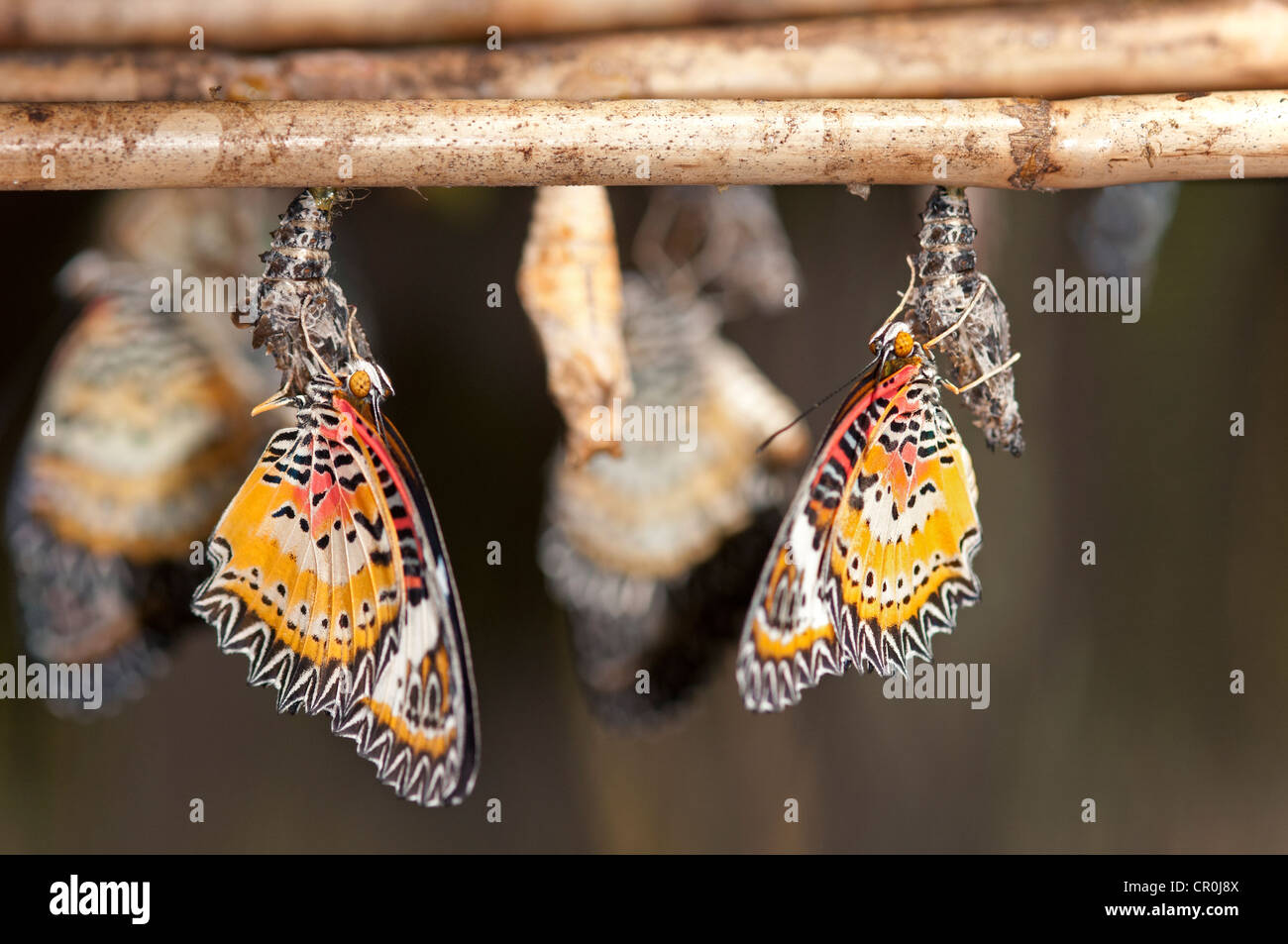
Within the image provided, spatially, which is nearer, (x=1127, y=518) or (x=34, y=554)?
(x=34, y=554)

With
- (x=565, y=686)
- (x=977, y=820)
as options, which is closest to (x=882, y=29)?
(x=565, y=686)

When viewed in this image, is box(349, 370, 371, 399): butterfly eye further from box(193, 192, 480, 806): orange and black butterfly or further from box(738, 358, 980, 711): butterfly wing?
box(738, 358, 980, 711): butterfly wing

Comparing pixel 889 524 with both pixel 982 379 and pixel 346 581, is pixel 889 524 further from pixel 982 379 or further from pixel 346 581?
pixel 346 581

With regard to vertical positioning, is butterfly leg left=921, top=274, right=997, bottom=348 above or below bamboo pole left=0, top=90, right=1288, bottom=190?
below

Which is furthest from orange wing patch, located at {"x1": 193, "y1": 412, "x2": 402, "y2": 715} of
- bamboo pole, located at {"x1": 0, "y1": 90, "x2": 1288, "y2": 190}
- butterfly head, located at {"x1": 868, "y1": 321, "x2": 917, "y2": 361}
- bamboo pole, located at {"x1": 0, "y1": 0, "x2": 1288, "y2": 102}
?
butterfly head, located at {"x1": 868, "y1": 321, "x2": 917, "y2": 361}
